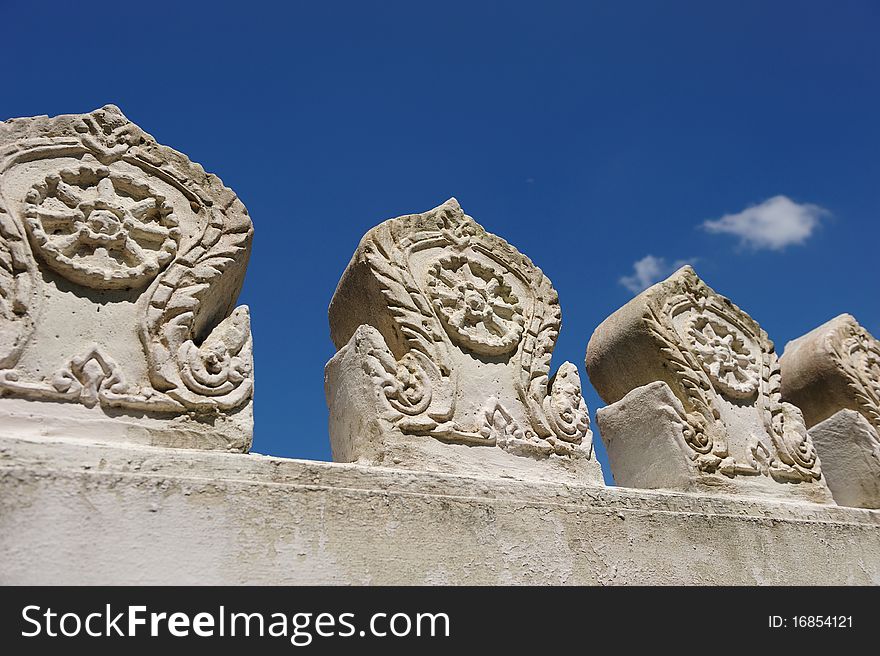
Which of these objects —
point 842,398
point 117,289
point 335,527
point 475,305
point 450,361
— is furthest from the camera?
point 842,398

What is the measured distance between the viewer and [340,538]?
225cm

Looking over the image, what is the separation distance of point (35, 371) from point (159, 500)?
0.57 metres

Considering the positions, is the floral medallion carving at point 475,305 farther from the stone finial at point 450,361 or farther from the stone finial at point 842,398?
the stone finial at point 842,398

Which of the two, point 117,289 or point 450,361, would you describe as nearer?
point 117,289

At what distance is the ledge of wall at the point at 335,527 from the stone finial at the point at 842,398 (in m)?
0.95

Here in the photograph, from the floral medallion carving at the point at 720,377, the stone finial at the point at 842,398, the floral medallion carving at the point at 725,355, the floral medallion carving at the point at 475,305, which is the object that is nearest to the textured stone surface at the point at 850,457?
the stone finial at the point at 842,398

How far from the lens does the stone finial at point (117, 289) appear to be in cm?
226

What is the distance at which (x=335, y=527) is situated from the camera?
7.40 ft

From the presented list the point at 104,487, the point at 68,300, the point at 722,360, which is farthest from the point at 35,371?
the point at 722,360

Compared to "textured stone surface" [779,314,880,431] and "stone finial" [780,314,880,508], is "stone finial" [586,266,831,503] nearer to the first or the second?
"stone finial" [780,314,880,508]

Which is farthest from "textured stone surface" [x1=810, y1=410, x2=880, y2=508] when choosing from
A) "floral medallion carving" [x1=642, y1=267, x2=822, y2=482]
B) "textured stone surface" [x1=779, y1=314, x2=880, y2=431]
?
"floral medallion carving" [x1=642, y1=267, x2=822, y2=482]

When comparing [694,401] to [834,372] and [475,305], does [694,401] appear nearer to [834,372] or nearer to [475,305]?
[475,305]

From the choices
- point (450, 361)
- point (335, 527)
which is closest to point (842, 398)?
point (450, 361)

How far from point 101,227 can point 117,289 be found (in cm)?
23
